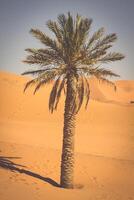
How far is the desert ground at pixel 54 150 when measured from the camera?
50.9 ft

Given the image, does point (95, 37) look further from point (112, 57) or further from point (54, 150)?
point (54, 150)

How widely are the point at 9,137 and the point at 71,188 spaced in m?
16.9

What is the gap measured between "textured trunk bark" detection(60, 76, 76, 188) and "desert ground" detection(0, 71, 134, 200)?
0.58 m

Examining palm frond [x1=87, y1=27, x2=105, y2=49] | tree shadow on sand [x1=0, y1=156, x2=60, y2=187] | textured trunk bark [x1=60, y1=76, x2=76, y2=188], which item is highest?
palm frond [x1=87, y1=27, x2=105, y2=49]

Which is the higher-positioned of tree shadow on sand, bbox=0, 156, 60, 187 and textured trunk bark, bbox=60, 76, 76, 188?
textured trunk bark, bbox=60, 76, 76, 188

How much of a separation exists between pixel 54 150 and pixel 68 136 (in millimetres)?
10245

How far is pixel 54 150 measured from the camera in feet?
84.2

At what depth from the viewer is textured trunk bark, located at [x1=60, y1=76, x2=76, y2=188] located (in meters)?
15.6

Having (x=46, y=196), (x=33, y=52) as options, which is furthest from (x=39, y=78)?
(x=46, y=196)

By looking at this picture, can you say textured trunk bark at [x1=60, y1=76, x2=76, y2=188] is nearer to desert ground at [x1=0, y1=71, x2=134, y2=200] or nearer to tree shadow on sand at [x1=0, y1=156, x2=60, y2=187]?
desert ground at [x1=0, y1=71, x2=134, y2=200]

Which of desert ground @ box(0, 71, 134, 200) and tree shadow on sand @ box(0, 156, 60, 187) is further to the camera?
tree shadow on sand @ box(0, 156, 60, 187)

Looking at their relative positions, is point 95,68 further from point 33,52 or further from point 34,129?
point 34,129

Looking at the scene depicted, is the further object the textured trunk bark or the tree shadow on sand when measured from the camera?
the tree shadow on sand

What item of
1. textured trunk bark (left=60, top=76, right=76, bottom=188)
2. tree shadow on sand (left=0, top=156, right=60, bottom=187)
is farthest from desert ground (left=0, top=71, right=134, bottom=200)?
textured trunk bark (left=60, top=76, right=76, bottom=188)
